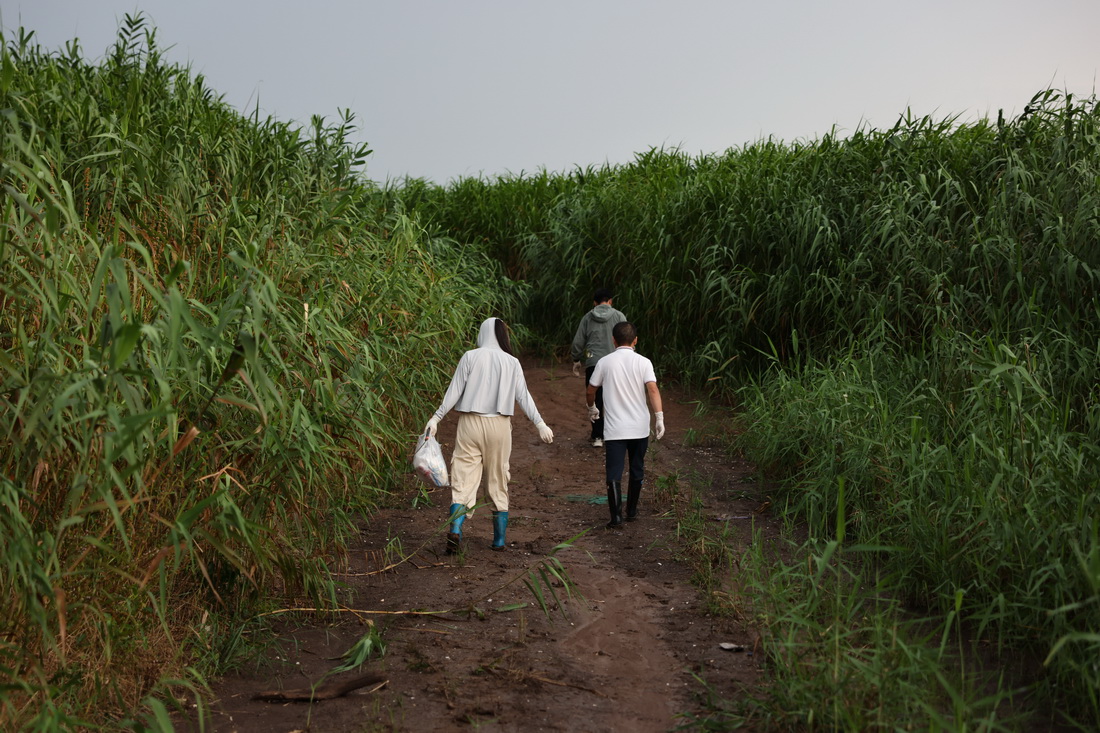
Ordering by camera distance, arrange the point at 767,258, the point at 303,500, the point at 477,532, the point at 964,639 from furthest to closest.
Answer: the point at 767,258
the point at 477,532
the point at 303,500
the point at 964,639

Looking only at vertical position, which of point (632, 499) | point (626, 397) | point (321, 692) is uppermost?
point (626, 397)

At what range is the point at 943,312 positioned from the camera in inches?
322

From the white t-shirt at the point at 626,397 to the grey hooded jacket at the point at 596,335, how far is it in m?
2.83

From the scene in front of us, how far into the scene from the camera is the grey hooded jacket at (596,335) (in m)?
9.78

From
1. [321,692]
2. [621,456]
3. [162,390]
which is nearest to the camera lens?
[162,390]

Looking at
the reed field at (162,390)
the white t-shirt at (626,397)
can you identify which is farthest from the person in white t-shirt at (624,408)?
the reed field at (162,390)

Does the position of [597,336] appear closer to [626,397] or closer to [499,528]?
[626,397]

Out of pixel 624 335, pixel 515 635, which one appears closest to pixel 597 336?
pixel 624 335

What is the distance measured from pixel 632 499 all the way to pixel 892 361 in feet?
9.70

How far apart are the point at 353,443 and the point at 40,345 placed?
224 cm

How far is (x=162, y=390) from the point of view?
360 centimetres

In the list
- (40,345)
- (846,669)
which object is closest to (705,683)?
(846,669)

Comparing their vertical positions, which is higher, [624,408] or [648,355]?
[648,355]

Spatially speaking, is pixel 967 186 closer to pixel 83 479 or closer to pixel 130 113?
pixel 130 113
